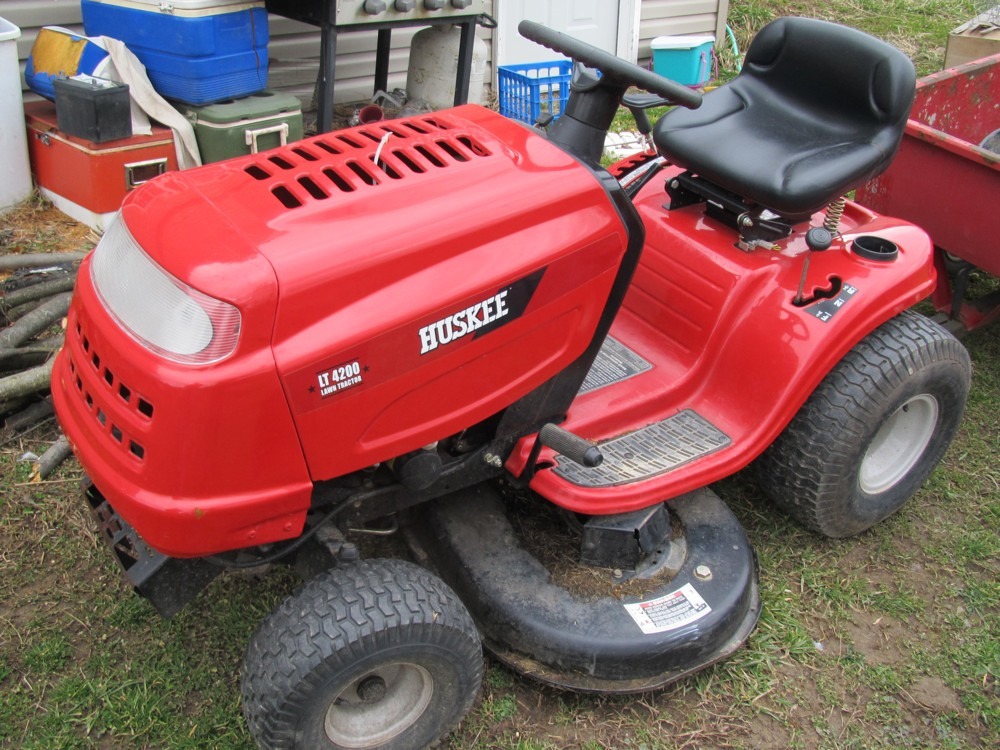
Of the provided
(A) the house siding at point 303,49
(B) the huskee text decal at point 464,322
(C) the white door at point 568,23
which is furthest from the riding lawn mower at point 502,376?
(C) the white door at point 568,23

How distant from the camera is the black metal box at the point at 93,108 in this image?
3941 mm

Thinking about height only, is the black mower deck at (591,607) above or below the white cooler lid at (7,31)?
below

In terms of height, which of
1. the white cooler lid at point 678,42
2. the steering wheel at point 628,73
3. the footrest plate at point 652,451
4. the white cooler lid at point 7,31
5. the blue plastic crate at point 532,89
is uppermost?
the steering wheel at point 628,73

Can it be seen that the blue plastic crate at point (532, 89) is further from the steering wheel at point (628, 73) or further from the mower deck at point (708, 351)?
the steering wheel at point (628, 73)

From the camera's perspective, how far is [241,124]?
4.34 meters

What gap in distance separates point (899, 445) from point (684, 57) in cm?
440

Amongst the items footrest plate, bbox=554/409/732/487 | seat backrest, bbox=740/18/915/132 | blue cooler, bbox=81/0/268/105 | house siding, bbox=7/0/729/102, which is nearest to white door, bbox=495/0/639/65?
house siding, bbox=7/0/729/102

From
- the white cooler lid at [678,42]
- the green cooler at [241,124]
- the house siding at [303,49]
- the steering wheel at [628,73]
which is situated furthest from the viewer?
the white cooler lid at [678,42]

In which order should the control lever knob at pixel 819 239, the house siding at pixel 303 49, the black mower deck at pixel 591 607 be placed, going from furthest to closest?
the house siding at pixel 303 49 → the control lever knob at pixel 819 239 → the black mower deck at pixel 591 607

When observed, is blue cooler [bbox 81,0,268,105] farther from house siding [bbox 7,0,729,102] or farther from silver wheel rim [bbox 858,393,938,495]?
silver wheel rim [bbox 858,393,938,495]

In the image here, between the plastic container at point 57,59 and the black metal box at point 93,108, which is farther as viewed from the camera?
the plastic container at point 57,59

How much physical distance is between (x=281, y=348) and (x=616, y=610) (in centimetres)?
108

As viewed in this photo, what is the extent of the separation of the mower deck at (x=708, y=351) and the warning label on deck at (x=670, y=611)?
24 cm

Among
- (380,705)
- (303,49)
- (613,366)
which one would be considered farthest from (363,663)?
(303,49)
